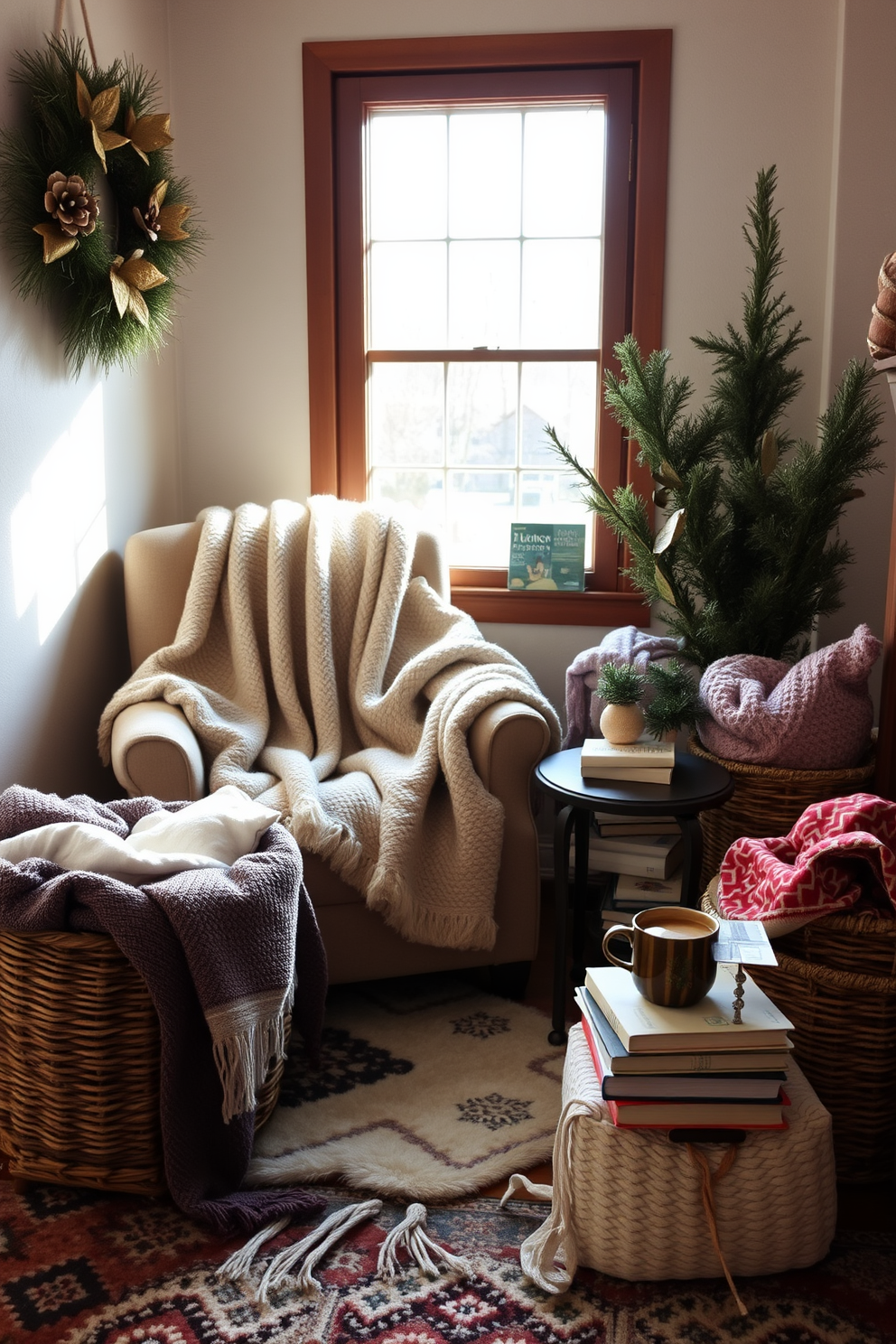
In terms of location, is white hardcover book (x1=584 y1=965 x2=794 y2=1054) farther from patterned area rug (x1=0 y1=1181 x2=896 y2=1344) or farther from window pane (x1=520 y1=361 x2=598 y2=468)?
window pane (x1=520 y1=361 x2=598 y2=468)

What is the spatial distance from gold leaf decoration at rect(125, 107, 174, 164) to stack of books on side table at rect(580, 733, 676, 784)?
5.66 ft

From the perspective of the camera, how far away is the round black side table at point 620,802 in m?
2.11

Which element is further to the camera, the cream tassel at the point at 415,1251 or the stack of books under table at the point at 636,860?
the stack of books under table at the point at 636,860

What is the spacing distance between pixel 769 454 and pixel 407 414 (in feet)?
3.67

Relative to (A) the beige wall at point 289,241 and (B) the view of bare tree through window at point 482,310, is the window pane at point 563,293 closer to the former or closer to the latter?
(B) the view of bare tree through window at point 482,310

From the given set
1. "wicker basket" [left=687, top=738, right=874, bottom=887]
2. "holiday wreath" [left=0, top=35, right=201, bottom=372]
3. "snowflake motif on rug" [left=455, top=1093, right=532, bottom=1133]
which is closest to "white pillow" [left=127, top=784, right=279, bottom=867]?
"snowflake motif on rug" [left=455, top=1093, right=532, bottom=1133]

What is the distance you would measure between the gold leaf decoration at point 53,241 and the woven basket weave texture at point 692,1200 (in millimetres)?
1921

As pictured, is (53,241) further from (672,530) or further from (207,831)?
(672,530)

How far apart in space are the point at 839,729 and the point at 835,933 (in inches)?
22.7

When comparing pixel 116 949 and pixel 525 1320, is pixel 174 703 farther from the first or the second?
pixel 525 1320

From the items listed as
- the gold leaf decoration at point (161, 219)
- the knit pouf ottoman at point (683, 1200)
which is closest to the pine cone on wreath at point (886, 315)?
the knit pouf ottoman at point (683, 1200)

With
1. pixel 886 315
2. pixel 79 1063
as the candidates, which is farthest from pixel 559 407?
pixel 79 1063

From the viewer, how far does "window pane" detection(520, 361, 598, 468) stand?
124 inches

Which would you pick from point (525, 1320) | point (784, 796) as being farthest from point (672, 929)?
point (784, 796)
